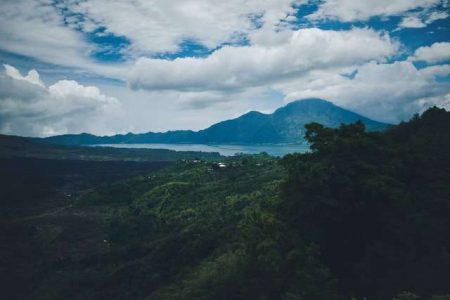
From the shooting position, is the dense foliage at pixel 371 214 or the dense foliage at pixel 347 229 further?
the dense foliage at pixel 371 214

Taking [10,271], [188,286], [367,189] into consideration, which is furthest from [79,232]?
[367,189]

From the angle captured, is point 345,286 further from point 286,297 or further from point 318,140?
point 318,140

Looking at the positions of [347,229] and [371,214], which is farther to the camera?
[347,229]

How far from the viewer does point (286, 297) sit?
18.9 meters

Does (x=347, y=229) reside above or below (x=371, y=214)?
below

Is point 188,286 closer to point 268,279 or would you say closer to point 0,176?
point 268,279

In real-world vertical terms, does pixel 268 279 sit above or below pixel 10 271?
above

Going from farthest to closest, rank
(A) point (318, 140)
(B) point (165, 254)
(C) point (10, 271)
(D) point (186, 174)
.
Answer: (D) point (186, 174) < (C) point (10, 271) < (B) point (165, 254) < (A) point (318, 140)

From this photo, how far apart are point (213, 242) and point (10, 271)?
23542 millimetres

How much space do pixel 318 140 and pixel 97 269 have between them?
1239 inches

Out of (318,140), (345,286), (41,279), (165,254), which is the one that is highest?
(318,140)

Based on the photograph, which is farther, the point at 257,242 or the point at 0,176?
the point at 0,176

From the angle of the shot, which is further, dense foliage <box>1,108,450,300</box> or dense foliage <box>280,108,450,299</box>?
dense foliage <box>280,108,450,299</box>

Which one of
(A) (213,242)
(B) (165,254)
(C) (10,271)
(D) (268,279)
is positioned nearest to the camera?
(D) (268,279)
